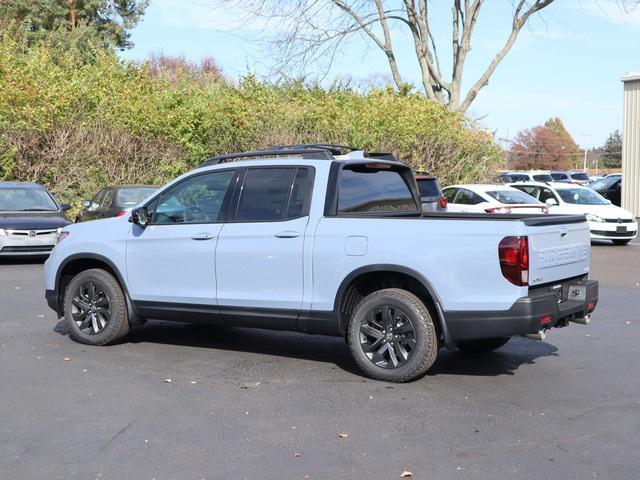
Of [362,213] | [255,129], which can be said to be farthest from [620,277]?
[255,129]

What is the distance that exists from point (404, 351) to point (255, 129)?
20.5 meters

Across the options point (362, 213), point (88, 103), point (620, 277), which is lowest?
point (620, 277)

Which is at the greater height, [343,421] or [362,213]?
[362,213]

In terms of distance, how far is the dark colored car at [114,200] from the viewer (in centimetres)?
1914

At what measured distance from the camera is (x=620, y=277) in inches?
593

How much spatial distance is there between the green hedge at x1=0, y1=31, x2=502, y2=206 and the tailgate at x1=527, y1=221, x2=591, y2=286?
61.3ft

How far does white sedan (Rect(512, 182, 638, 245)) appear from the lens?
21828 mm

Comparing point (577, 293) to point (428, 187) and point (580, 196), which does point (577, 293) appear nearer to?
point (428, 187)

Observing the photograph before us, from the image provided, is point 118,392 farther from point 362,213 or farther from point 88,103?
point 88,103

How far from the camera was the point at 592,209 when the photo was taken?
22281 millimetres

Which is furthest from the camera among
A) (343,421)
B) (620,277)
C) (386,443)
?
(620,277)

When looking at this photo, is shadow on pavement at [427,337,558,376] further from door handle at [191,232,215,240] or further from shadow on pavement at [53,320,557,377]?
door handle at [191,232,215,240]

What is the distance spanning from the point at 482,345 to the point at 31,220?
11286 mm

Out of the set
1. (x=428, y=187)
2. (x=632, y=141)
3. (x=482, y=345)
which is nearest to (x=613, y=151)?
(x=632, y=141)
